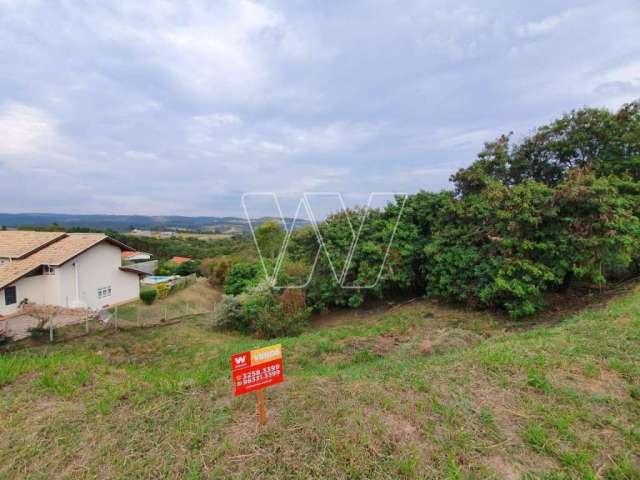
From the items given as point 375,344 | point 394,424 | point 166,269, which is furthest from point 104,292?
point 394,424

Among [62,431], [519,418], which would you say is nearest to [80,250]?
[62,431]

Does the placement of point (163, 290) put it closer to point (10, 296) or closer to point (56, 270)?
point (56, 270)

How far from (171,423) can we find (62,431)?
0.76 meters

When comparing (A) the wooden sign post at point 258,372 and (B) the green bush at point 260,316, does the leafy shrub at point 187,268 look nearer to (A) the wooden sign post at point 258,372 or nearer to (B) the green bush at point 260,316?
(B) the green bush at point 260,316

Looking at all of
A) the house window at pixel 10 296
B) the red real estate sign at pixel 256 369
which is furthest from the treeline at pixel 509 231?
the house window at pixel 10 296

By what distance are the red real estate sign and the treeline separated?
7.05 meters

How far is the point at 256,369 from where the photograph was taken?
214cm

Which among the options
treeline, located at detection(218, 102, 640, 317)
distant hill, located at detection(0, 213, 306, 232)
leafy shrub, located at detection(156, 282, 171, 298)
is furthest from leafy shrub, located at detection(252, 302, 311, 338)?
distant hill, located at detection(0, 213, 306, 232)

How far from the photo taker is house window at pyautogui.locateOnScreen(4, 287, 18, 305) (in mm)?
11172

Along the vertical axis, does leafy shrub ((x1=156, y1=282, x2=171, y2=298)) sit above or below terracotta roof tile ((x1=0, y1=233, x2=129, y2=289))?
below

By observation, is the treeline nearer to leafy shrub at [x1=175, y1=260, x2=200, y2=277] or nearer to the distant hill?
the distant hill

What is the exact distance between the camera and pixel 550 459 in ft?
6.16

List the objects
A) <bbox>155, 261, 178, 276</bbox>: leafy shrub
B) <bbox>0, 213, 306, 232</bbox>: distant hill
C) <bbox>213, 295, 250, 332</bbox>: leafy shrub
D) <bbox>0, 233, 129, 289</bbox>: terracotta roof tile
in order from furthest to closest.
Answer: <bbox>0, 213, 306, 232</bbox>: distant hill, <bbox>155, 261, 178, 276</bbox>: leafy shrub, <bbox>0, 233, 129, 289</bbox>: terracotta roof tile, <bbox>213, 295, 250, 332</bbox>: leafy shrub

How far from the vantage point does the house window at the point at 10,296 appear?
440 inches
